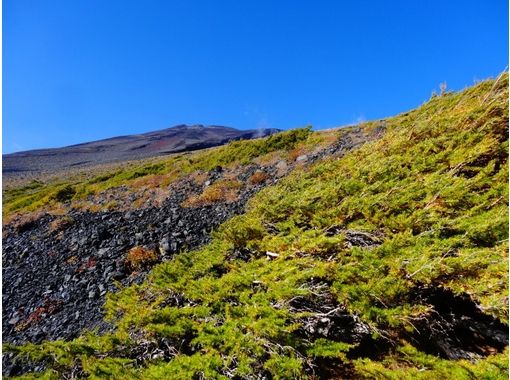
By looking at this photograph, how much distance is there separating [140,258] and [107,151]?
10360cm

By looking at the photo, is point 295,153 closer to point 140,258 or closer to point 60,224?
point 140,258

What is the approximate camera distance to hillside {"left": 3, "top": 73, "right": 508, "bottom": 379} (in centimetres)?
487

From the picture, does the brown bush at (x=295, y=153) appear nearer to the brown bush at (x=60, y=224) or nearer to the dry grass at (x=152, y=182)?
the dry grass at (x=152, y=182)

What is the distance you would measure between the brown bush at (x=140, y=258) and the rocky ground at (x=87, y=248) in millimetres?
186

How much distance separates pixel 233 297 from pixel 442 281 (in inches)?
132

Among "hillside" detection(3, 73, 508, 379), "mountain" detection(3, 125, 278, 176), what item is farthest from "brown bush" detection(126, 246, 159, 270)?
"mountain" detection(3, 125, 278, 176)

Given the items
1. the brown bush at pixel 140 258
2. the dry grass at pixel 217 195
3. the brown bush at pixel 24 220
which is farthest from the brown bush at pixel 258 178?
the brown bush at pixel 24 220

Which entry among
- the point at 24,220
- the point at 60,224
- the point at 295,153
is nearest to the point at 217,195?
the point at 295,153

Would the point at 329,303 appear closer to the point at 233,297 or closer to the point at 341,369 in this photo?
the point at 341,369

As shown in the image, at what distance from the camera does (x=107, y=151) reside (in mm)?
105812

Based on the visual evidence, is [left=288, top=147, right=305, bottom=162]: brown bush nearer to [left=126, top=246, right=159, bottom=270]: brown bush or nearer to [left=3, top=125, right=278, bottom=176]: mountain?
[left=126, top=246, right=159, bottom=270]: brown bush

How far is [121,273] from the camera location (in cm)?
1068

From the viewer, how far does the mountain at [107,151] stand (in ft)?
277

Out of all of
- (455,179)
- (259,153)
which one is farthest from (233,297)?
(259,153)
